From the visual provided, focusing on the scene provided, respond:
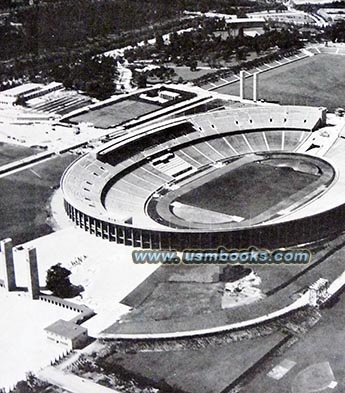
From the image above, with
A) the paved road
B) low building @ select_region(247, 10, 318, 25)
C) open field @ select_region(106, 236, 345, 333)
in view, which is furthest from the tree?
low building @ select_region(247, 10, 318, 25)

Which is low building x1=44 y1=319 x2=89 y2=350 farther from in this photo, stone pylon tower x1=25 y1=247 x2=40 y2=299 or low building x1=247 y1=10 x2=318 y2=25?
low building x1=247 y1=10 x2=318 y2=25

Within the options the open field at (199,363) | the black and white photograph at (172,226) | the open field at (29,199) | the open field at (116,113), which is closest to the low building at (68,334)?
the black and white photograph at (172,226)

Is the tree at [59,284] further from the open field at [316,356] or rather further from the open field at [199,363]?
the open field at [316,356]

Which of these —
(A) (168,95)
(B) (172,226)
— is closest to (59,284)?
(B) (172,226)

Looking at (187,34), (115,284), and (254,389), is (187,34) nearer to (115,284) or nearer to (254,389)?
(115,284)

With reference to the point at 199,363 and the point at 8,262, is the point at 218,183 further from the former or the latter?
the point at 199,363
